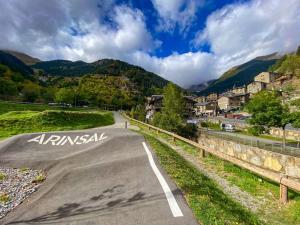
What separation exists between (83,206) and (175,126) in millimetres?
36257

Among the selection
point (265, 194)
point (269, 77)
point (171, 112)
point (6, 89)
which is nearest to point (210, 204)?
point (265, 194)

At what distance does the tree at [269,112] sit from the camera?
3241cm

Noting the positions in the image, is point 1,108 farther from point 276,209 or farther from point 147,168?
point 276,209

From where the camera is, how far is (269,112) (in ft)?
107

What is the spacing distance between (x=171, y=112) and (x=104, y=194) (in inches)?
1619

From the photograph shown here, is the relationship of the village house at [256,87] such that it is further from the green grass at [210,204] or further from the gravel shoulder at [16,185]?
the green grass at [210,204]

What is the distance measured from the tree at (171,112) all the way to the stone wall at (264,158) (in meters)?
9.13

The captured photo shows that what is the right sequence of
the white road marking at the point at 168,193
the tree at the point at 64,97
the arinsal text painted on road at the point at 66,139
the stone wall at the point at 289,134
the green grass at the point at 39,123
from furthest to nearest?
the tree at the point at 64,97 < the stone wall at the point at 289,134 < the green grass at the point at 39,123 < the arinsal text painted on road at the point at 66,139 < the white road marking at the point at 168,193

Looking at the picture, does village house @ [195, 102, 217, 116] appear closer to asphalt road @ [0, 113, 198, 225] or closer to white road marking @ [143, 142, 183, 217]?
asphalt road @ [0, 113, 198, 225]

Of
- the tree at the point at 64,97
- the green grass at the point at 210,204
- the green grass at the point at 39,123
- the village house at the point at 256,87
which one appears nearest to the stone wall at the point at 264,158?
the green grass at the point at 210,204

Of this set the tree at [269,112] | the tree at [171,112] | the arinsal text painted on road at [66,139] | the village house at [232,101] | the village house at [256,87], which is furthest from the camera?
the village house at [256,87]

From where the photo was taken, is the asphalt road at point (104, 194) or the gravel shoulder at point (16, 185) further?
the gravel shoulder at point (16, 185)

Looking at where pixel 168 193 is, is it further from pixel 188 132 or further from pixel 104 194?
pixel 188 132

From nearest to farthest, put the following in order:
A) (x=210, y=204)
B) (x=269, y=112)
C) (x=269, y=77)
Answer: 1. (x=210, y=204)
2. (x=269, y=112)
3. (x=269, y=77)
